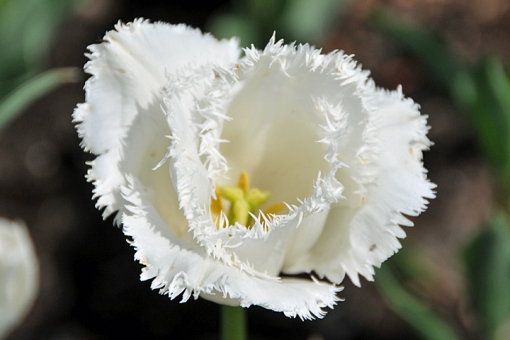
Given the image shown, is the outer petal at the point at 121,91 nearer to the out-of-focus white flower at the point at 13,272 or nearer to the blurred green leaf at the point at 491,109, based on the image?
the out-of-focus white flower at the point at 13,272

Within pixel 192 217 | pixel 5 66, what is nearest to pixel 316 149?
pixel 192 217

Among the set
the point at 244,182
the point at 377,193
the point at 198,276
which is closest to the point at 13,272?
the point at 244,182

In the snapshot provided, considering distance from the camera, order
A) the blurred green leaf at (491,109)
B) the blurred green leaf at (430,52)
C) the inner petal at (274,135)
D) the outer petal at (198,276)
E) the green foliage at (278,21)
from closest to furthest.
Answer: the outer petal at (198,276) < the inner petal at (274,135) < the blurred green leaf at (491,109) < the blurred green leaf at (430,52) < the green foliage at (278,21)

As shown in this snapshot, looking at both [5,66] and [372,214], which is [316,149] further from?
[5,66]

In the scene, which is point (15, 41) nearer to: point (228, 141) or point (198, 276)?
point (228, 141)

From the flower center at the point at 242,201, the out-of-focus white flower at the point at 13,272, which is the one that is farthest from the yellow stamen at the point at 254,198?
the out-of-focus white flower at the point at 13,272

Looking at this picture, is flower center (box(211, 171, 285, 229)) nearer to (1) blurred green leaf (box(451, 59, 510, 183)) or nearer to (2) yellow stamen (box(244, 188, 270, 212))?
(2) yellow stamen (box(244, 188, 270, 212))
